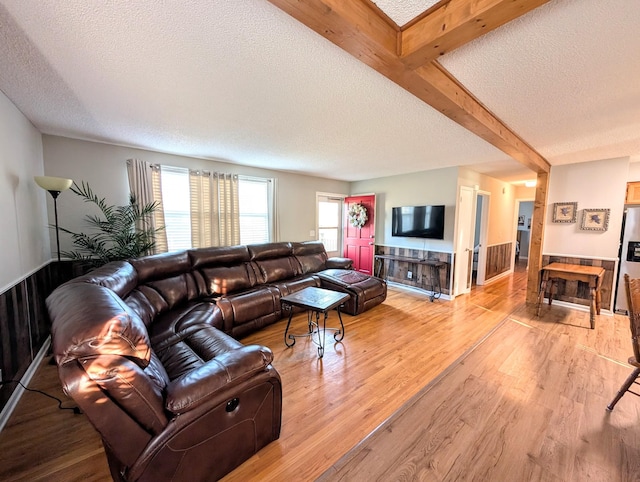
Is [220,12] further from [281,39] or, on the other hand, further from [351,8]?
[351,8]

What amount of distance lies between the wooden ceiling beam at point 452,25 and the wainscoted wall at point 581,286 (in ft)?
15.2

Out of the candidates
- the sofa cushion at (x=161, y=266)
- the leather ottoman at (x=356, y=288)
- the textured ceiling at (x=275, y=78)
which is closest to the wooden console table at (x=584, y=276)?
the textured ceiling at (x=275, y=78)

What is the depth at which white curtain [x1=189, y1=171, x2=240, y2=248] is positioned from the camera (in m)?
4.11

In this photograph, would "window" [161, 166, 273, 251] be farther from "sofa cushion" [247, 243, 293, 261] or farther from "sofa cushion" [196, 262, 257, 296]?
"sofa cushion" [196, 262, 257, 296]

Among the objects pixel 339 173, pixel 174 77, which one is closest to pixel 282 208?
pixel 339 173

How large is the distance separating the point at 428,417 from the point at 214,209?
401 cm

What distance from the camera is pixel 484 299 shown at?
Answer: 460 cm

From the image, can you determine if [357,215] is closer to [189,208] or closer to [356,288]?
[356,288]

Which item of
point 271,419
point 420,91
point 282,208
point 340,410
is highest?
point 420,91

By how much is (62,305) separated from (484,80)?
2.88 meters

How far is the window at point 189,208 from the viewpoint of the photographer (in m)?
3.92

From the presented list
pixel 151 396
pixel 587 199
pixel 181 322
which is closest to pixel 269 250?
pixel 181 322

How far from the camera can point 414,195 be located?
509 centimetres

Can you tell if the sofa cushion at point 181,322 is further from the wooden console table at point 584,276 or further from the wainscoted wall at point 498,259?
the wainscoted wall at point 498,259
